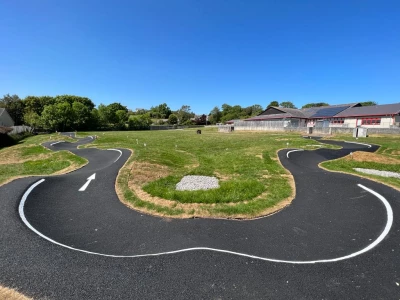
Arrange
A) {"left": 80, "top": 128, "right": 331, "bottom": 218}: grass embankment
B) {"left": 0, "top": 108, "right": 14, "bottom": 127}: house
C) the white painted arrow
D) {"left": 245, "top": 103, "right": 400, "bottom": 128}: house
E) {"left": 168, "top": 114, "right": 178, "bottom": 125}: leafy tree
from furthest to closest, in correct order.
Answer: {"left": 168, "top": 114, "right": 178, "bottom": 125}: leafy tree → {"left": 0, "top": 108, "right": 14, "bottom": 127}: house → {"left": 245, "top": 103, "right": 400, "bottom": 128}: house → the white painted arrow → {"left": 80, "top": 128, "right": 331, "bottom": 218}: grass embankment

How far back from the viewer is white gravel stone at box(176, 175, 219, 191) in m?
10.5

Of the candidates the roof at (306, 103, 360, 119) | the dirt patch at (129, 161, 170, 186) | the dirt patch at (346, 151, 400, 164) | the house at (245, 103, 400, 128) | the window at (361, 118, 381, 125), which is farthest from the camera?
the roof at (306, 103, 360, 119)

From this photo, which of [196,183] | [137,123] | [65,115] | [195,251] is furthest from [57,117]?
[195,251]

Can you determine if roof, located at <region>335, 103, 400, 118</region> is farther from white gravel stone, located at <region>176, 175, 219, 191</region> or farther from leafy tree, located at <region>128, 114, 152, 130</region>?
leafy tree, located at <region>128, 114, 152, 130</region>

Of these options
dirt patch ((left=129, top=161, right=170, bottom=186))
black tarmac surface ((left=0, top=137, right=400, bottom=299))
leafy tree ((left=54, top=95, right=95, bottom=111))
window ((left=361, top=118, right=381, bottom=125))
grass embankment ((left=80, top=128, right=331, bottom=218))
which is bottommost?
black tarmac surface ((left=0, top=137, right=400, bottom=299))

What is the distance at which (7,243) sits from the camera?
5.76 metres

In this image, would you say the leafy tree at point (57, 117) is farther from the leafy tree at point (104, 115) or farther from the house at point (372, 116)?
the house at point (372, 116)

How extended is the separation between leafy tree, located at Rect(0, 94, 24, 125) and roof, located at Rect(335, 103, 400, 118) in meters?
95.3

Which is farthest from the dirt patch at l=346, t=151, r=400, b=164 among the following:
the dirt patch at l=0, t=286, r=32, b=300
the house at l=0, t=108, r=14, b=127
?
the house at l=0, t=108, r=14, b=127

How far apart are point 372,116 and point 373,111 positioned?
2.06 metres

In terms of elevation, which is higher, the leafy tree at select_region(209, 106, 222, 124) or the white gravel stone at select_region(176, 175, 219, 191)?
the leafy tree at select_region(209, 106, 222, 124)

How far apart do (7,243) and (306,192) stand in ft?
36.9

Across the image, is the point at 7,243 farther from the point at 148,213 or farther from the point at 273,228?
the point at 273,228

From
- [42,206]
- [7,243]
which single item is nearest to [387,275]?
[7,243]
